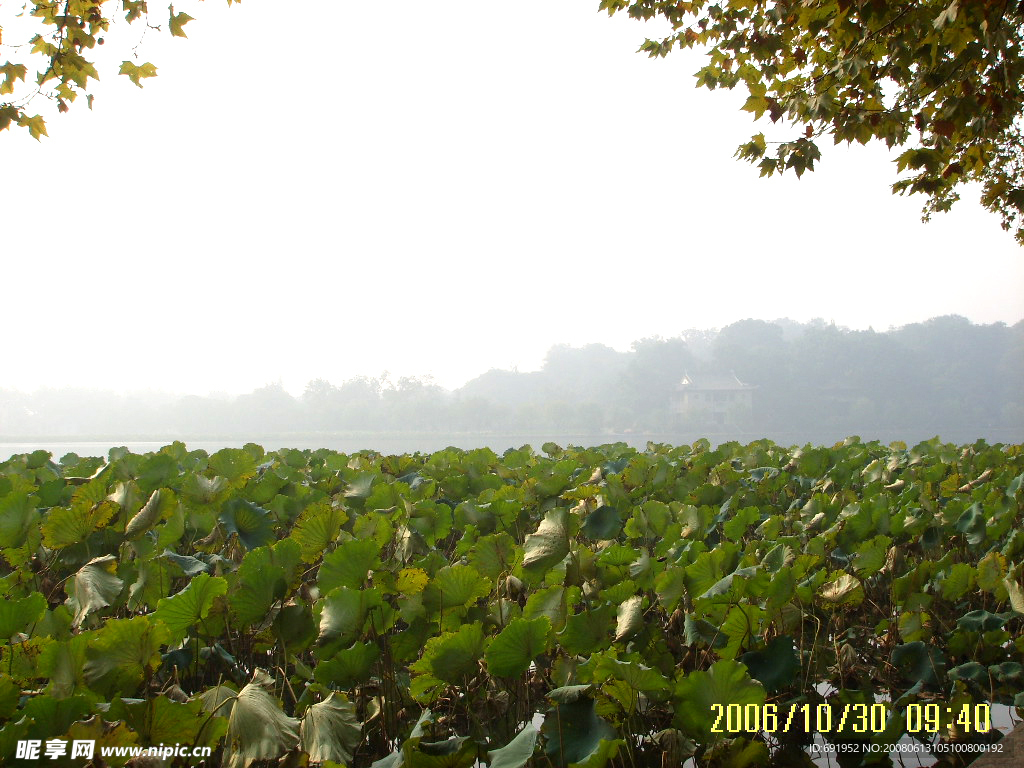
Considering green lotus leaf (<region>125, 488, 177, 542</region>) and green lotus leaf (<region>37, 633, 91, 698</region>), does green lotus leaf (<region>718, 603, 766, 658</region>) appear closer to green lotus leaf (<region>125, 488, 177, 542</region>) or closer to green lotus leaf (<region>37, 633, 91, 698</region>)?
green lotus leaf (<region>37, 633, 91, 698</region>)

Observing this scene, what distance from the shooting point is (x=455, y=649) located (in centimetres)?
111

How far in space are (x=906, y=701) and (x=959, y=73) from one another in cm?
295

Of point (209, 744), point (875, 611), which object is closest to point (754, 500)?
point (875, 611)

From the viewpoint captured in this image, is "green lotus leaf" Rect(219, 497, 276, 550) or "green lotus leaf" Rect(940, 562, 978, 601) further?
"green lotus leaf" Rect(219, 497, 276, 550)

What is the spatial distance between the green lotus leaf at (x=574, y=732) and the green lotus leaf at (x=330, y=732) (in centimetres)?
31

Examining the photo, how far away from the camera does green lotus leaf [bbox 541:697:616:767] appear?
1026 mm

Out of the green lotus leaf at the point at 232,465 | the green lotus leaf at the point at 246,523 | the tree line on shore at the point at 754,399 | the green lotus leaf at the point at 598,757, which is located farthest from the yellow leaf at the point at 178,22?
the tree line on shore at the point at 754,399

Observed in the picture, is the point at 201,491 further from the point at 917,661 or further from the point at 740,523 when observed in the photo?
the point at 917,661

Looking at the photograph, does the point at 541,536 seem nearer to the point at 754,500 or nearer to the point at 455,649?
the point at 455,649

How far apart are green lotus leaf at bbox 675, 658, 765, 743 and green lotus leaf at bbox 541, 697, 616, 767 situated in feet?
0.43

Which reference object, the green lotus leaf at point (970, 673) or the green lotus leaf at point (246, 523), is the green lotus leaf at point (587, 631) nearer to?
the green lotus leaf at point (970, 673)

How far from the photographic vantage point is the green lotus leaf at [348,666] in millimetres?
1153

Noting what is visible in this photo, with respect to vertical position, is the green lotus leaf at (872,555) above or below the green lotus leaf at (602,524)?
below

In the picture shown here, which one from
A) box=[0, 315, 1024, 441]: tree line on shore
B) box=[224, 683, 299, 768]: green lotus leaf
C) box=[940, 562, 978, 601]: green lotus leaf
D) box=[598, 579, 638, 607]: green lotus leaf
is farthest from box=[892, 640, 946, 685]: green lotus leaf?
box=[0, 315, 1024, 441]: tree line on shore
